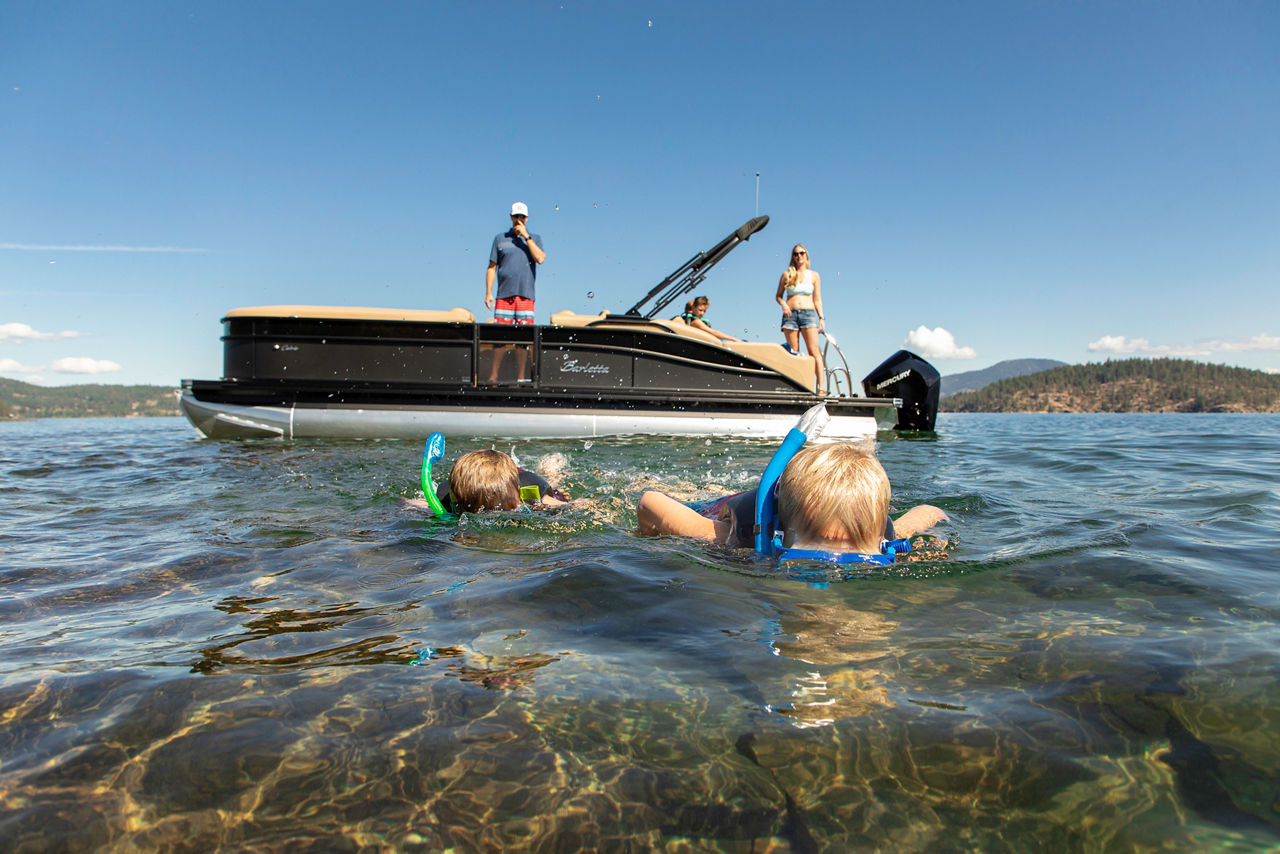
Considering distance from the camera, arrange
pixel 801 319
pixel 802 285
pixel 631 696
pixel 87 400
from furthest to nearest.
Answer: pixel 87 400 < pixel 801 319 < pixel 802 285 < pixel 631 696

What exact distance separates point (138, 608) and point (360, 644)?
1098mm

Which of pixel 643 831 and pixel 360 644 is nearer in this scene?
pixel 643 831

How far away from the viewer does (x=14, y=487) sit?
5812 mm

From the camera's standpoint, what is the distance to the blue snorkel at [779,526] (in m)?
2.50

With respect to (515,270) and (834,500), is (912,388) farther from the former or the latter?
(834,500)

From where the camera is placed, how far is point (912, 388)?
12766mm

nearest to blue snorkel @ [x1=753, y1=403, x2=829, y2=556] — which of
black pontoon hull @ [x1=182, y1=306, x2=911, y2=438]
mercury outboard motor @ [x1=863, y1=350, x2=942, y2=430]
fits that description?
black pontoon hull @ [x1=182, y1=306, x2=911, y2=438]

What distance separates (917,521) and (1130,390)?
14058 centimetres

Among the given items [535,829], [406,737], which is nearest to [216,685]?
[406,737]

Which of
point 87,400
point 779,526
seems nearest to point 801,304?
point 779,526

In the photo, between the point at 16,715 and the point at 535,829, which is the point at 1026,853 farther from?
the point at 16,715

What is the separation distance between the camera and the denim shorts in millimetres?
A: 10539

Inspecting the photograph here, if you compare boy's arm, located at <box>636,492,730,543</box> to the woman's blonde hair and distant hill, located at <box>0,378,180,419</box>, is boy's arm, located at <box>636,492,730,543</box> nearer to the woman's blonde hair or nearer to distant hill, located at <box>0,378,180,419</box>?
the woman's blonde hair

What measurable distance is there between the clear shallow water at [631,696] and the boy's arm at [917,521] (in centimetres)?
20
